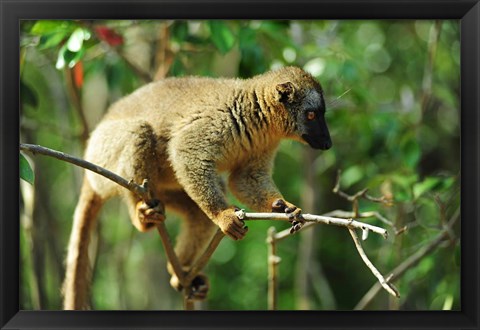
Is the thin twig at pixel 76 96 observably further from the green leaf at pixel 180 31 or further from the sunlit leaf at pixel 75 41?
the sunlit leaf at pixel 75 41

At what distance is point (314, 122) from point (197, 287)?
1.87 metres

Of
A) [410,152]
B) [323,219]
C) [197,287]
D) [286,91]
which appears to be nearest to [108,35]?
[286,91]

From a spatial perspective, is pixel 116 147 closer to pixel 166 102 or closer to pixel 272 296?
pixel 166 102

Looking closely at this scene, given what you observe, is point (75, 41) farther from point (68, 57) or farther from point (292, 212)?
point (292, 212)

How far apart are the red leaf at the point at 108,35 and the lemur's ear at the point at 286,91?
2.08 m

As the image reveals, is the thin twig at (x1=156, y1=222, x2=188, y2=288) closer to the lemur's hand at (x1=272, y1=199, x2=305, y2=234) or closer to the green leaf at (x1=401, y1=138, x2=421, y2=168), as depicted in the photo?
the lemur's hand at (x1=272, y1=199, x2=305, y2=234)

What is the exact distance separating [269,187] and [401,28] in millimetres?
6901

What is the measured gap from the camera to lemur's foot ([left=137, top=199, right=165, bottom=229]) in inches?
219

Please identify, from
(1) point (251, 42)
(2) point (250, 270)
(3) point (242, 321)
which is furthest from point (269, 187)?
(2) point (250, 270)

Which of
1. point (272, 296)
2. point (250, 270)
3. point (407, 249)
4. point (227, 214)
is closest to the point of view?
point (227, 214)
